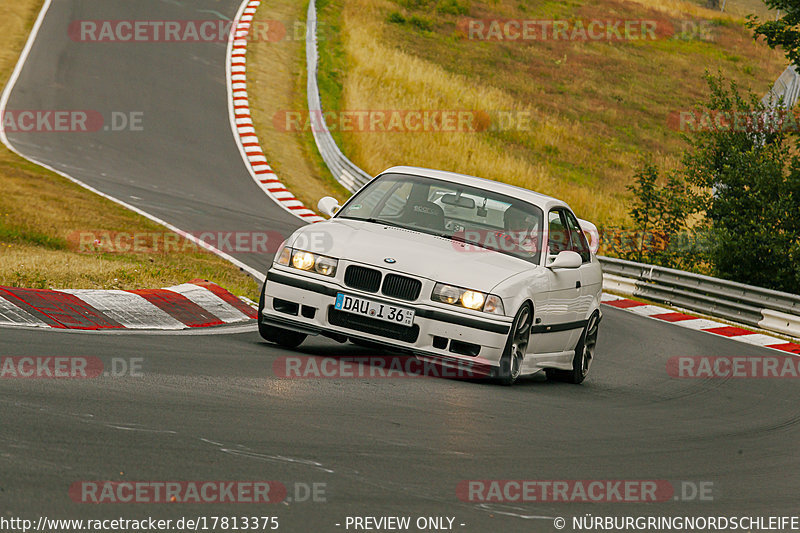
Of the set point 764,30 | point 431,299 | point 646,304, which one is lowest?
point 646,304

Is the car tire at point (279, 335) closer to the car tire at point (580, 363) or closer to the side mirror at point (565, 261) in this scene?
the side mirror at point (565, 261)

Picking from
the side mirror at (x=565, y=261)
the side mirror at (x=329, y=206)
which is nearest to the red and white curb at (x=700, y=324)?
the side mirror at (x=565, y=261)

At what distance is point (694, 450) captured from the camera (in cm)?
778

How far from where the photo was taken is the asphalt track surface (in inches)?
200

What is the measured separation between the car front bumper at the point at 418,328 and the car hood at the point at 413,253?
0.25 m

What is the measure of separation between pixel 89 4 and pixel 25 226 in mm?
26294

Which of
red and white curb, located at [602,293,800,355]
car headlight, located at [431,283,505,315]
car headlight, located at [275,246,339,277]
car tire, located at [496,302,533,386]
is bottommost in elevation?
red and white curb, located at [602,293,800,355]

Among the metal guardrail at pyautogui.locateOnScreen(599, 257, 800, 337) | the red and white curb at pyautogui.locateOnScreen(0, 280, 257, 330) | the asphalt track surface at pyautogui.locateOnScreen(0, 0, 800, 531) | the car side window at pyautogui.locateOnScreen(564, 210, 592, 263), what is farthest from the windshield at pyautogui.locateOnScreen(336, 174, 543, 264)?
the metal guardrail at pyautogui.locateOnScreen(599, 257, 800, 337)

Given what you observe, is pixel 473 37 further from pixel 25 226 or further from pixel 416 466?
pixel 416 466

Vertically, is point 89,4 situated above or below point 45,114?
above

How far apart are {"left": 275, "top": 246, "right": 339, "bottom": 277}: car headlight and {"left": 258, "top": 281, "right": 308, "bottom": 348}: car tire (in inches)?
13.4

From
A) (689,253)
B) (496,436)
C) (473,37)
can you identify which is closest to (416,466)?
(496,436)

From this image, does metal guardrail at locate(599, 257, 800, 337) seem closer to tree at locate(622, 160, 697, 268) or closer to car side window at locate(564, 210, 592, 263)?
tree at locate(622, 160, 697, 268)

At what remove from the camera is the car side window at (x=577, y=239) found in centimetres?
1069
